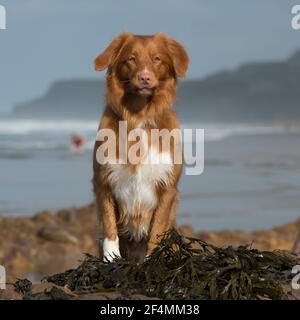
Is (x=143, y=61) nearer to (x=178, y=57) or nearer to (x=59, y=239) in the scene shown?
(x=178, y=57)

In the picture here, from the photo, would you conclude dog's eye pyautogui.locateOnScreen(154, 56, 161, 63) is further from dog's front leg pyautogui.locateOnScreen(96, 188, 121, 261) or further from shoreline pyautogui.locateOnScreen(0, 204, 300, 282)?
shoreline pyautogui.locateOnScreen(0, 204, 300, 282)

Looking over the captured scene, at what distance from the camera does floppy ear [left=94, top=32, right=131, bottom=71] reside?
336 inches

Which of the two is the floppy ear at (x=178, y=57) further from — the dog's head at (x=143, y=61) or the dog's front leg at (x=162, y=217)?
the dog's front leg at (x=162, y=217)

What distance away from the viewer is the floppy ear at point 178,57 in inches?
340

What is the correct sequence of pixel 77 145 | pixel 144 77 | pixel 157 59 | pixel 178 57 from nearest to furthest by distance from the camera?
pixel 144 77 → pixel 157 59 → pixel 178 57 → pixel 77 145

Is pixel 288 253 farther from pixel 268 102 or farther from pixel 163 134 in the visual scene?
pixel 268 102

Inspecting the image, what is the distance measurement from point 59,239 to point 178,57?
813cm

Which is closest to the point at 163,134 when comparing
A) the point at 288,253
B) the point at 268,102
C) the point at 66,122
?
the point at 288,253

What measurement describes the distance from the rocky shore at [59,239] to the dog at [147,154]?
5449 mm

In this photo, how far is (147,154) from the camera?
8.75 meters

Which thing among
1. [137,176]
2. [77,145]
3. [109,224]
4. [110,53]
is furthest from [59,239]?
[77,145]

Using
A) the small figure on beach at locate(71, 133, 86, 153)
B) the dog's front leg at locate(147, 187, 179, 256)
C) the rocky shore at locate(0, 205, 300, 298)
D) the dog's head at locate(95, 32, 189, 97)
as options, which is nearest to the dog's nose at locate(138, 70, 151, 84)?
the dog's head at locate(95, 32, 189, 97)

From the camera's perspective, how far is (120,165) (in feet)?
28.7
